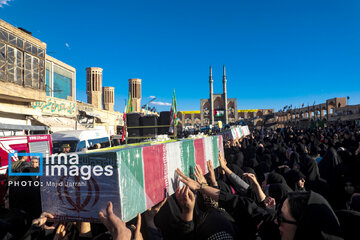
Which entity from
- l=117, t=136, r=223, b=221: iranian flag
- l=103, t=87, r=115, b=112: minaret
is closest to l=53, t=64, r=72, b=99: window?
l=117, t=136, r=223, b=221: iranian flag

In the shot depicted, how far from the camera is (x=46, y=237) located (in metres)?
2.21

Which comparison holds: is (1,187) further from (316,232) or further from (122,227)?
(316,232)

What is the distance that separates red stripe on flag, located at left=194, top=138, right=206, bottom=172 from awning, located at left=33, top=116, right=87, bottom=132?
15681mm

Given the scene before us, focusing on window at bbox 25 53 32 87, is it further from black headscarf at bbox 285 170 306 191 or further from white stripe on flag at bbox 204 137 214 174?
black headscarf at bbox 285 170 306 191

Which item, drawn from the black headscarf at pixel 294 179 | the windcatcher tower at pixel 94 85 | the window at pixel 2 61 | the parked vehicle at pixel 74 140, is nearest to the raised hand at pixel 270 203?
the black headscarf at pixel 294 179

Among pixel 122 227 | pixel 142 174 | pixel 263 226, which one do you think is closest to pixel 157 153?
pixel 142 174

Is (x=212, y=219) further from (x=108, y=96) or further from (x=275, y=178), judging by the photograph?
(x=108, y=96)

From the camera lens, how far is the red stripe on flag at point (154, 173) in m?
2.14

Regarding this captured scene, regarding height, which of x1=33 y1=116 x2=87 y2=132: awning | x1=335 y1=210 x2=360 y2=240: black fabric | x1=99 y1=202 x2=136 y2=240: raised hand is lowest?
x1=335 y1=210 x2=360 y2=240: black fabric

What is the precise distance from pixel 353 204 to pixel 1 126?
9.11m

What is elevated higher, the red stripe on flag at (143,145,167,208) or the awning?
the awning

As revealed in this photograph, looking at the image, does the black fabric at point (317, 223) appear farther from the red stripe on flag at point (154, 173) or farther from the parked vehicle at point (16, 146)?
the parked vehicle at point (16, 146)

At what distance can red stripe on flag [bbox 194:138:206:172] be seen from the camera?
3.54m

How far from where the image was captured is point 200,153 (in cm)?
374
